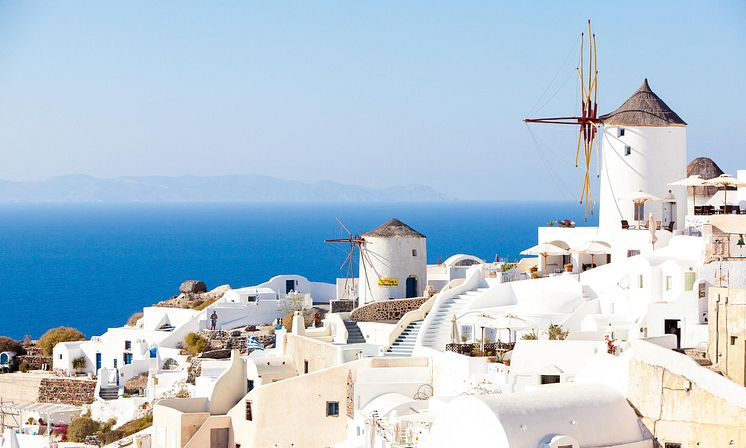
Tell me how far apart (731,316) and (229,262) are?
10799cm

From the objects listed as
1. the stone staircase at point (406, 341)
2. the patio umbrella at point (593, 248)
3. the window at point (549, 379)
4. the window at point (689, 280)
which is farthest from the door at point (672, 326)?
the patio umbrella at point (593, 248)

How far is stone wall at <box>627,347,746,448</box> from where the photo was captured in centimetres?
2145

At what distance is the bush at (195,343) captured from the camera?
4012 centimetres

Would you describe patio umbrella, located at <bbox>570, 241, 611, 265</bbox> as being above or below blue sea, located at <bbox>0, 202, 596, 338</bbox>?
above

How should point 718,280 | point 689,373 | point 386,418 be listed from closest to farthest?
point 689,373, point 386,418, point 718,280

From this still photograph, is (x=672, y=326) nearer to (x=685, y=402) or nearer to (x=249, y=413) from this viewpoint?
(x=685, y=402)

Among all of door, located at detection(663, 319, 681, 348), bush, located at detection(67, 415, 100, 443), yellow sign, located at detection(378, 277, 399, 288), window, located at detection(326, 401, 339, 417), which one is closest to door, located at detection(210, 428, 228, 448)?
window, located at detection(326, 401, 339, 417)

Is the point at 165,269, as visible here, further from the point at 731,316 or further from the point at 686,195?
the point at 731,316

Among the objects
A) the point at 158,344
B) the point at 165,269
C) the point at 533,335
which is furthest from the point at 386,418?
the point at 165,269

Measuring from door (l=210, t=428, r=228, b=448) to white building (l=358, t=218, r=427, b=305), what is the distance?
7.78 m

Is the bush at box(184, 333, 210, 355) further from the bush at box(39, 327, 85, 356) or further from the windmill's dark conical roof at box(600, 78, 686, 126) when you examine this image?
the windmill's dark conical roof at box(600, 78, 686, 126)

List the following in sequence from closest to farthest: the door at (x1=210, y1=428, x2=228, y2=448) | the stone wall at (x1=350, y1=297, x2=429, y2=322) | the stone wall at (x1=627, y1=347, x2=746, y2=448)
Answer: the stone wall at (x1=627, y1=347, x2=746, y2=448) < the door at (x1=210, y1=428, x2=228, y2=448) < the stone wall at (x1=350, y1=297, x2=429, y2=322)

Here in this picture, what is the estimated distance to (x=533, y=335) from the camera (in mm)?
30938

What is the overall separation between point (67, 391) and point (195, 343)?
414cm
